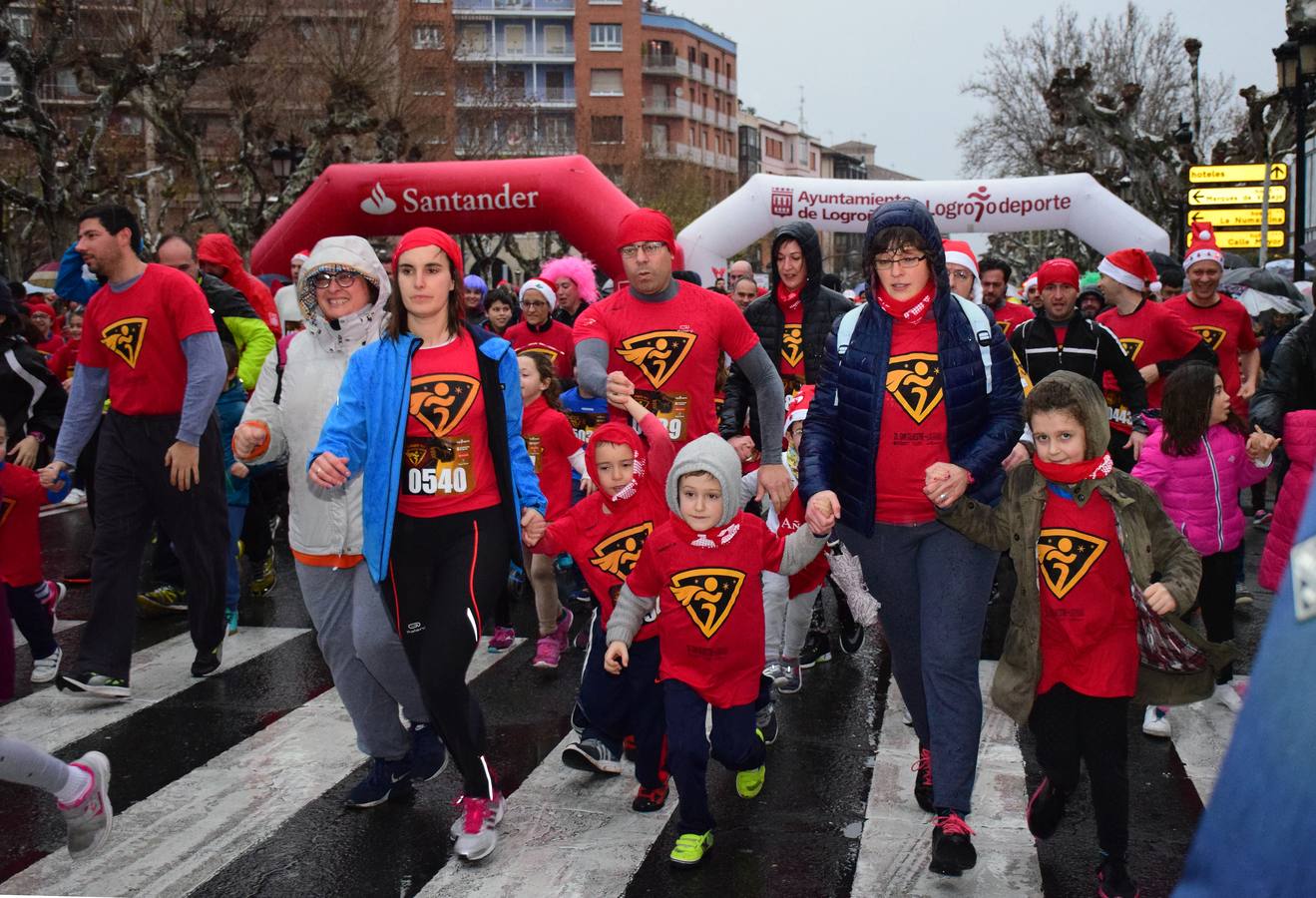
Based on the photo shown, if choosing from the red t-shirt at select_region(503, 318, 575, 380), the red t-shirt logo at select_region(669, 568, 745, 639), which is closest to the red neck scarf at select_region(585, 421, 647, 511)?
the red t-shirt logo at select_region(669, 568, 745, 639)

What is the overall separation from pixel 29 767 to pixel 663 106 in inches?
3910

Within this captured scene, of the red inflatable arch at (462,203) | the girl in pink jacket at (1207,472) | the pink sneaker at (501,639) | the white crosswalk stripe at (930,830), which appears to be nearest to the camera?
the white crosswalk stripe at (930,830)

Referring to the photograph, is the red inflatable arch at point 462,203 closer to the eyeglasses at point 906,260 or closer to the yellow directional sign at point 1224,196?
the eyeglasses at point 906,260

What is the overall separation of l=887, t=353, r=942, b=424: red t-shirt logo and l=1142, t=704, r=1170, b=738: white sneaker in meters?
2.18

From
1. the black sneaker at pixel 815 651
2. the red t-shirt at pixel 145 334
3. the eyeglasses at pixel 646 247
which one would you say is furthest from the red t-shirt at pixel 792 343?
the red t-shirt at pixel 145 334

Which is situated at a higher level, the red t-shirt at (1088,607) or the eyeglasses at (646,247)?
the eyeglasses at (646,247)

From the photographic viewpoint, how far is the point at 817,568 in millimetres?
5418

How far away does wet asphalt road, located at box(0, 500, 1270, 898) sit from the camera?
13.6 ft

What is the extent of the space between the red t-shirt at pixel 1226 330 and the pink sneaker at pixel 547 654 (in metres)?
4.99

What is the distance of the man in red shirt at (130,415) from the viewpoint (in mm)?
6109

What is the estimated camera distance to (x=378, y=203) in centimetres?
1622

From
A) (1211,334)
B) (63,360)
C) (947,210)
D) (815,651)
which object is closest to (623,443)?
(815,651)

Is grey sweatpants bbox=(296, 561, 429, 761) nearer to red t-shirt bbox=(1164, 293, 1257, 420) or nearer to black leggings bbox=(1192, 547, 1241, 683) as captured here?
black leggings bbox=(1192, 547, 1241, 683)

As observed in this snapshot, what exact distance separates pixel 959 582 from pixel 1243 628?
13.7ft
